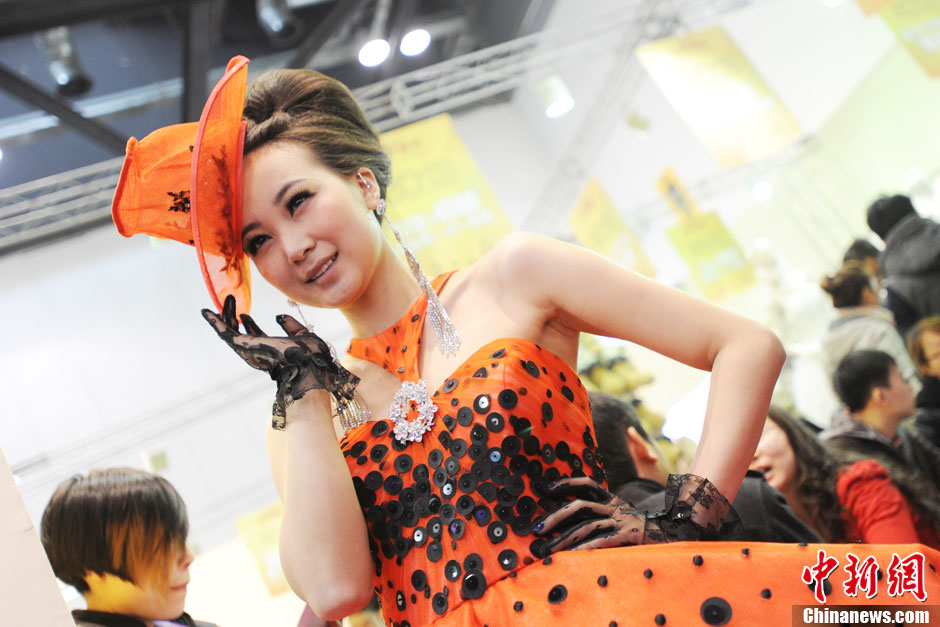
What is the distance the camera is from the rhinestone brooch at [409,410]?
1.36 metres

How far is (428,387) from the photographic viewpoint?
145 centimetres

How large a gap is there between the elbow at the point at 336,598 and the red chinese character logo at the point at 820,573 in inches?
27.0

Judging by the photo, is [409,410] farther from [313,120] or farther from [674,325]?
[313,120]

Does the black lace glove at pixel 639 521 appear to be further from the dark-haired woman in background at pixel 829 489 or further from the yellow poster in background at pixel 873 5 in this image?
the yellow poster in background at pixel 873 5

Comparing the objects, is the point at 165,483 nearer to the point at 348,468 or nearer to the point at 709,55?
the point at 348,468

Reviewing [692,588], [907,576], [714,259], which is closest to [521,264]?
[692,588]

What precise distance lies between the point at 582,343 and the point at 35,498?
322 cm

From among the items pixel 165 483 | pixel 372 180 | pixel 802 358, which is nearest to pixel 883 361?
pixel 802 358

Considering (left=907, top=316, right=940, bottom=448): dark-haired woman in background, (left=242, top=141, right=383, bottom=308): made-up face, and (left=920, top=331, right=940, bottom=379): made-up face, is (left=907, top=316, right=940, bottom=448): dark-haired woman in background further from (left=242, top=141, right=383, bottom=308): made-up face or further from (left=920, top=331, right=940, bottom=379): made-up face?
(left=242, top=141, right=383, bottom=308): made-up face

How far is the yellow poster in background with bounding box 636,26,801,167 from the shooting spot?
4156 mm

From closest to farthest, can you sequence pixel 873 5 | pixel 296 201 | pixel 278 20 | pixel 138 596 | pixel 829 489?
pixel 138 596 → pixel 296 201 → pixel 829 489 → pixel 873 5 → pixel 278 20

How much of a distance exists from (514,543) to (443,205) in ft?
Result: 10.0

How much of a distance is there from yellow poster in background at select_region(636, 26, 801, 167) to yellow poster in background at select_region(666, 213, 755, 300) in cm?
78

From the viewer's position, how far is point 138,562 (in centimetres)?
131
